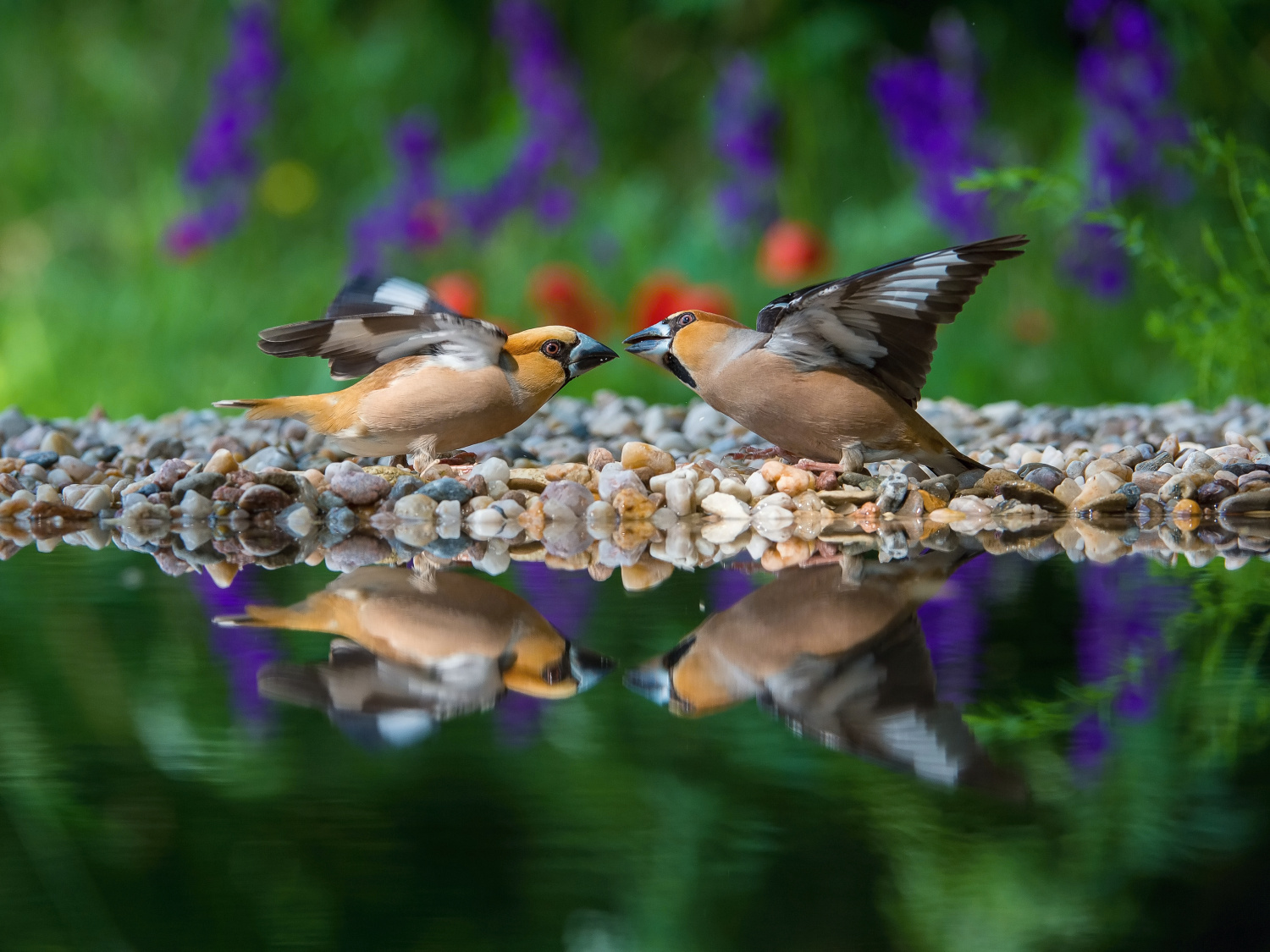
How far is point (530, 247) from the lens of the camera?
255 inches

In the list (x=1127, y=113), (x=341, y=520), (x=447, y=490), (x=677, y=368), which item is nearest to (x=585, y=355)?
(x=677, y=368)

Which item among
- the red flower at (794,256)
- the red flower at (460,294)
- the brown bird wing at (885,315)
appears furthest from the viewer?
the red flower at (794,256)

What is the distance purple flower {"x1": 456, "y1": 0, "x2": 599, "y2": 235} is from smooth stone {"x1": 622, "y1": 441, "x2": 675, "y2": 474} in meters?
3.09

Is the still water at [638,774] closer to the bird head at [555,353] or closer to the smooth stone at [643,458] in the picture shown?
the smooth stone at [643,458]

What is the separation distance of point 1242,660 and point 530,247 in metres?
5.02

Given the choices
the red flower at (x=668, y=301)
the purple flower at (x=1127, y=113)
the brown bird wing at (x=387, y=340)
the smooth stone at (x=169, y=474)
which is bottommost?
the smooth stone at (x=169, y=474)

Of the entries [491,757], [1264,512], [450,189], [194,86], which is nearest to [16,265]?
[194,86]

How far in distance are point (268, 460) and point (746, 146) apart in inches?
129

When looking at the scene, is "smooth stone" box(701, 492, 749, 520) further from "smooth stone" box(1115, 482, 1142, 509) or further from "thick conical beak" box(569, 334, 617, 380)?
"smooth stone" box(1115, 482, 1142, 509)

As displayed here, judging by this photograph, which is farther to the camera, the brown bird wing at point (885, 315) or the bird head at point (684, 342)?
the bird head at point (684, 342)

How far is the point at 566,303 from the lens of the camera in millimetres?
5531

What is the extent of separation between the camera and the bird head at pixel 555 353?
135 inches

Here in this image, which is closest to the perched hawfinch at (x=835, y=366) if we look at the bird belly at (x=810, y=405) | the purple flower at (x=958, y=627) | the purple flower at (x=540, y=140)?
the bird belly at (x=810, y=405)

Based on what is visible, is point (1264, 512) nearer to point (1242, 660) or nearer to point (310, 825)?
point (1242, 660)
